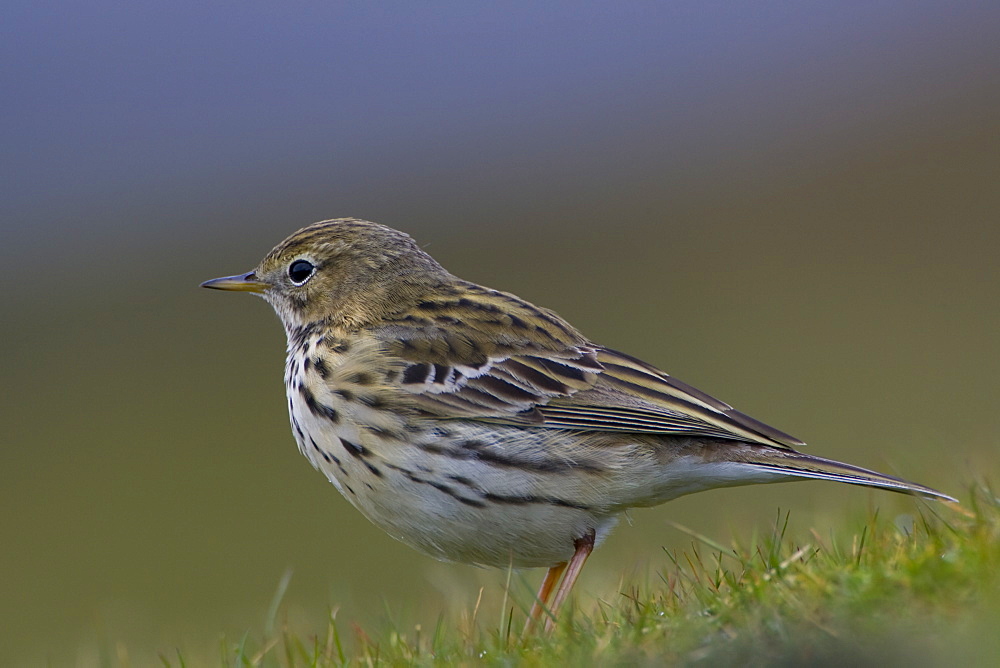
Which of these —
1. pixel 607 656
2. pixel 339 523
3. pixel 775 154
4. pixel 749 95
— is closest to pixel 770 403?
pixel 339 523

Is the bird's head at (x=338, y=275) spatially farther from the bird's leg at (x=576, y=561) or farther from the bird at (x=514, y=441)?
the bird's leg at (x=576, y=561)

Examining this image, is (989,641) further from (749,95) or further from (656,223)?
(749,95)

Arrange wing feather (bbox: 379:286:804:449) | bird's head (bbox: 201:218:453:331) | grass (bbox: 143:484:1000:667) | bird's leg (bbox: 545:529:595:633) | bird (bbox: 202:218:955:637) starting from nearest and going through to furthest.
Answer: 1. grass (bbox: 143:484:1000:667)
2. bird (bbox: 202:218:955:637)
3. wing feather (bbox: 379:286:804:449)
4. bird's leg (bbox: 545:529:595:633)
5. bird's head (bbox: 201:218:453:331)

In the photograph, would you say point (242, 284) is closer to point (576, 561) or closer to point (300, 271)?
point (300, 271)

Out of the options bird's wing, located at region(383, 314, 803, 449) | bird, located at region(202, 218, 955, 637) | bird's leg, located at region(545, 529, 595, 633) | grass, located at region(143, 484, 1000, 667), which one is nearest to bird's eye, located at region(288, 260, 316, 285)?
bird, located at region(202, 218, 955, 637)

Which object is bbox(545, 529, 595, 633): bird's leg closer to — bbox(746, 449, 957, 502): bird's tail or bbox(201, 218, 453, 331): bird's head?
bbox(746, 449, 957, 502): bird's tail
